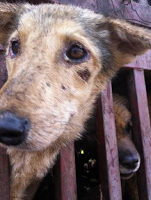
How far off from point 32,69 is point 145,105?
2036 millimetres

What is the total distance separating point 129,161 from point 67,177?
3.61 ft

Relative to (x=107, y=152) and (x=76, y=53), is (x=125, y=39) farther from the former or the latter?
(x=107, y=152)

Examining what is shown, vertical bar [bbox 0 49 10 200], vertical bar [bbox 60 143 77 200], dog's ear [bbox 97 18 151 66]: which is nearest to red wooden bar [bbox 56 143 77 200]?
vertical bar [bbox 60 143 77 200]

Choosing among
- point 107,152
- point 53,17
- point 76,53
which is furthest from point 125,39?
point 107,152

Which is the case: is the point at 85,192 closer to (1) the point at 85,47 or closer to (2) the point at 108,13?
(1) the point at 85,47

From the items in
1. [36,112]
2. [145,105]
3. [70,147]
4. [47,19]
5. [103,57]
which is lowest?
[70,147]

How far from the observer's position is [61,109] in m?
2.38

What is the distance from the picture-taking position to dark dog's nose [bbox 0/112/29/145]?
1810mm

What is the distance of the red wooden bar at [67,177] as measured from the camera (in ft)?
9.29

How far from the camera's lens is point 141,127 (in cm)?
363

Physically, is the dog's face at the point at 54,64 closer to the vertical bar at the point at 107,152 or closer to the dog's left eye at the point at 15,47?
the dog's left eye at the point at 15,47

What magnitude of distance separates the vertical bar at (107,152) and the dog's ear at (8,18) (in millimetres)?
1474

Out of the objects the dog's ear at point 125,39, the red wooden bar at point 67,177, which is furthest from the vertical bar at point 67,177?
the dog's ear at point 125,39

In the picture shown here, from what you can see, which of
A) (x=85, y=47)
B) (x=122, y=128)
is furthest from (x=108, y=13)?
(x=122, y=128)
